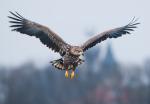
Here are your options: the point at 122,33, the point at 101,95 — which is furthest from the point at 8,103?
the point at 122,33

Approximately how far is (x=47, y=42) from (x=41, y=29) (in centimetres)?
44

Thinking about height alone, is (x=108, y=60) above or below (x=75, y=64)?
above

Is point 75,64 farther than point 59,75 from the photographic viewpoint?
No

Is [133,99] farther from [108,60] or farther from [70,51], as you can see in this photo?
[70,51]

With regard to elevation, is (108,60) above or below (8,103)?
above

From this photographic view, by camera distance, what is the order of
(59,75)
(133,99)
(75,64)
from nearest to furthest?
(75,64)
(133,99)
(59,75)

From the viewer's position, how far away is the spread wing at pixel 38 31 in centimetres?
2889

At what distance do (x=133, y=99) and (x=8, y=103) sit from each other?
756 centimetres

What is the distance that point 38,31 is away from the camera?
2897cm

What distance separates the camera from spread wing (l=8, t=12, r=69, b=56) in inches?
1137

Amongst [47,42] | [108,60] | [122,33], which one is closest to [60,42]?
[47,42]

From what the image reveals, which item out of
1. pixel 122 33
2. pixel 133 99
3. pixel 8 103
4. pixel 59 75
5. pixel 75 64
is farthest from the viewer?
pixel 59 75

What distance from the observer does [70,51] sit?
28.4 m

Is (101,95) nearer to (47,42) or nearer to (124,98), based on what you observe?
(124,98)
